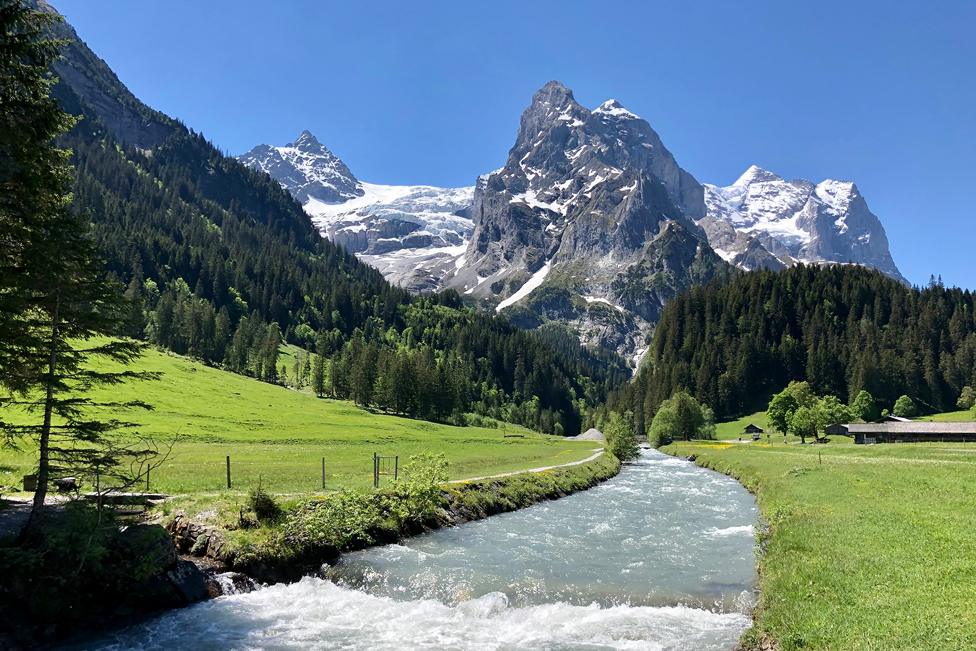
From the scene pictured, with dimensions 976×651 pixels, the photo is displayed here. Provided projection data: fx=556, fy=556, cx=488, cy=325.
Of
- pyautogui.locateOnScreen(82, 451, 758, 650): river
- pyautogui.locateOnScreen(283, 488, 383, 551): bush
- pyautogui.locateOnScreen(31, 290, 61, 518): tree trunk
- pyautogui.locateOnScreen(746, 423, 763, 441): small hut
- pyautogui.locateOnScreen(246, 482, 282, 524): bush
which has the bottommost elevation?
pyautogui.locateOnScreen(746, 423, 763, 441): small hut

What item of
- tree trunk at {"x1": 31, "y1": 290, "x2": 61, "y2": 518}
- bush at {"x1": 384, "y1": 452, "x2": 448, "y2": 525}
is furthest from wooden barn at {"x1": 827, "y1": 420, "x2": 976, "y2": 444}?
tree trunk at {"x1": 31, "y1": 290, "x2": 61, "y2": 518}

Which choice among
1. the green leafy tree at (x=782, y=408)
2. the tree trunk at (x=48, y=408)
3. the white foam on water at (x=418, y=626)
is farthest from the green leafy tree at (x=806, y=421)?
the tree trunk at (x=48, y=408)

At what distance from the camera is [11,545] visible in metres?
17.2

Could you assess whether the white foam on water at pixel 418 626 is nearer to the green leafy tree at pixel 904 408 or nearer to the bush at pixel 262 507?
the bush at pixel 262 507

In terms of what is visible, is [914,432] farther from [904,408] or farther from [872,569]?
[872,569]

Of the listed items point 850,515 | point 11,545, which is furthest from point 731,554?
point 11,545

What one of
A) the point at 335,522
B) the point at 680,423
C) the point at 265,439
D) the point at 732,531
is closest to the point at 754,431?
the point at 680,423

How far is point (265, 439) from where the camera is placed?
7144 centimetres

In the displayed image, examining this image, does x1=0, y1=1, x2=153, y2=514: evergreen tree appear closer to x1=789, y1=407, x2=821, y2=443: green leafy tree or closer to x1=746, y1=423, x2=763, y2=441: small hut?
x1=789, y1=407, x2=821, y2=443: green leafy tree

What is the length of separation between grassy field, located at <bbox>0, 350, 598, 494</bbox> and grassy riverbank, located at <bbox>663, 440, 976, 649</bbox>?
69.3 feet

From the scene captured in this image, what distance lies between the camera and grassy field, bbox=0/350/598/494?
Result: 128 ft

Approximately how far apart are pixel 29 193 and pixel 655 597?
27.0 metres

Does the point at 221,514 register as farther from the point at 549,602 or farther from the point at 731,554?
the point at 731,554

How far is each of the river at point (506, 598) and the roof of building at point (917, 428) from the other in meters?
106
